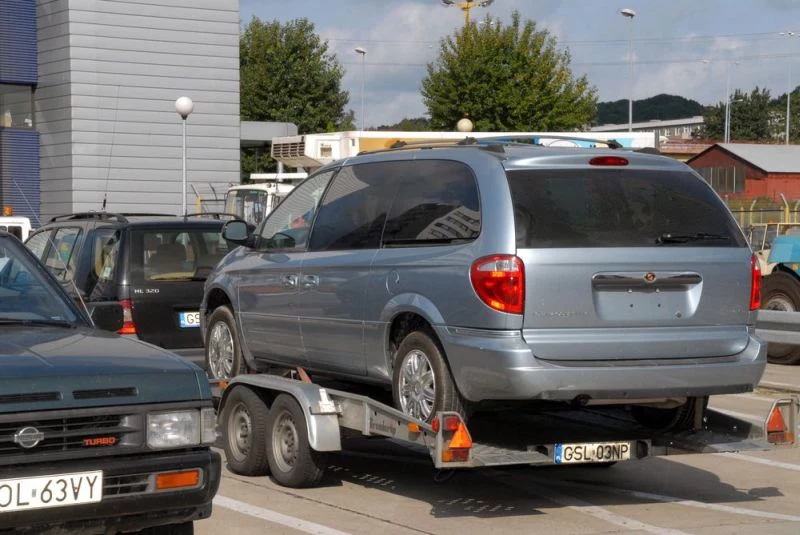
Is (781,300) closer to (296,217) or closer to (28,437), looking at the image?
(296,217)

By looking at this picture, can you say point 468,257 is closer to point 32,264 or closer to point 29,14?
point 32,264

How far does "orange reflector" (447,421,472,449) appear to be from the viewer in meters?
7.12

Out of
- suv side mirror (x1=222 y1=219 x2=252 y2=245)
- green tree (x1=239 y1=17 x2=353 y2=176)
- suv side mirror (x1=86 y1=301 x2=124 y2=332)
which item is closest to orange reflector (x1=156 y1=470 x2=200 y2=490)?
suv side mirror (x1=86 y1=301 x2=124 y2=332)

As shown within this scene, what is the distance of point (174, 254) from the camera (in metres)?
11.7

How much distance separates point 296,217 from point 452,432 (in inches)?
106

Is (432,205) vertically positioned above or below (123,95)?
→ below

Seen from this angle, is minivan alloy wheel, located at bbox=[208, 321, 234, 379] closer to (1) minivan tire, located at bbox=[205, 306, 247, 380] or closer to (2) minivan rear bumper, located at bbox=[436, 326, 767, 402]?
(1) minivan tire, located at bbox=[205, 306, 247, 380]

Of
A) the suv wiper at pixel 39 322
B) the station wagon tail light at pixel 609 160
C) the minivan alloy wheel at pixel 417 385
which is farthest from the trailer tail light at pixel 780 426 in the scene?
the suv wiper at pixel 39 322

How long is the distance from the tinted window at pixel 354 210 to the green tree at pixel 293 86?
57186 mm

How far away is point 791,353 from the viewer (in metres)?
16.1

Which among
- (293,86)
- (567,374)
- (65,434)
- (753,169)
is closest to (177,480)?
(65,434)

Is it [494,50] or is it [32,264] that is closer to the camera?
[32,264]

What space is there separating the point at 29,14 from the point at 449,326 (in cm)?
2396

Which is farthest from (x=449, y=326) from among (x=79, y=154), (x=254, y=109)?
(x=254, y=109)
